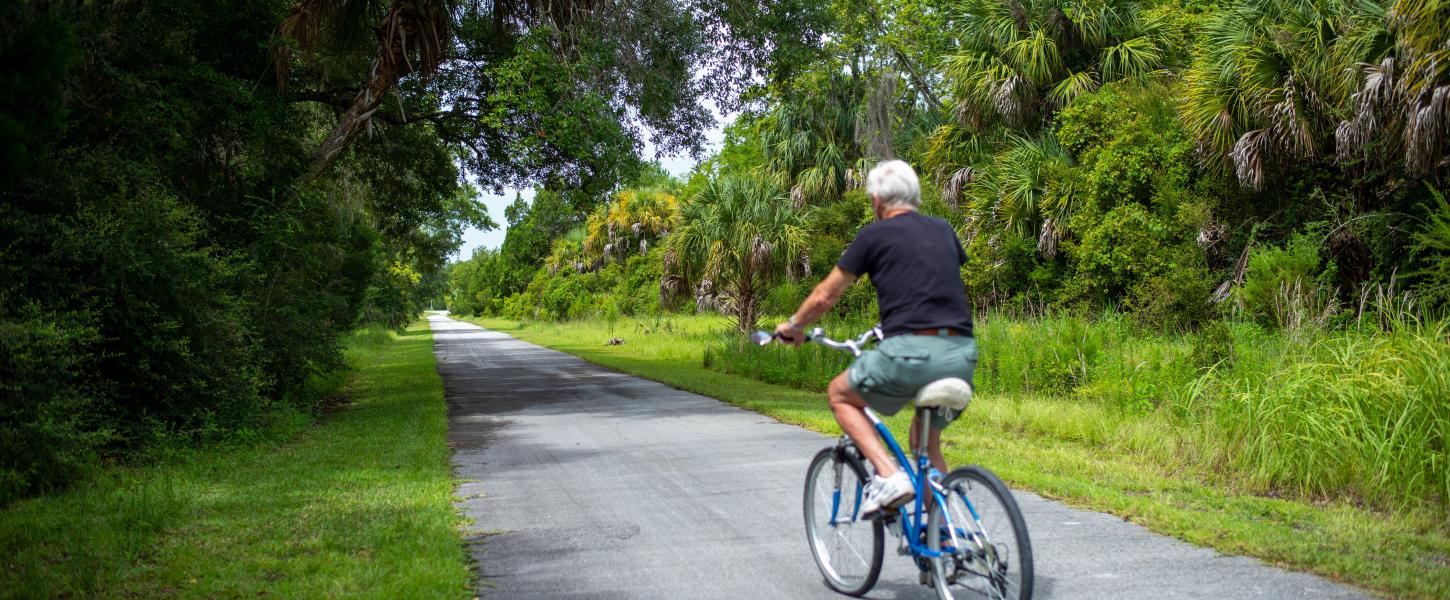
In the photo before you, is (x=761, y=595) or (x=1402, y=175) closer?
(x=761, y=595)

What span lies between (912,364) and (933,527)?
0.69 meters

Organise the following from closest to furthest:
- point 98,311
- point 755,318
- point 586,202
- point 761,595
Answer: point 761,595, point 98,311, point 586,202, point 755,318

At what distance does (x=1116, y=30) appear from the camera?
2177cm

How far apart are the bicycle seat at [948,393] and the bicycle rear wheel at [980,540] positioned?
10.8 inches

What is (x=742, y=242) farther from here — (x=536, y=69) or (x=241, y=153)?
(x=241, y=153)

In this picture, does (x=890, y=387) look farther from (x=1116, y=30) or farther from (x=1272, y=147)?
(x=1116, y=30)

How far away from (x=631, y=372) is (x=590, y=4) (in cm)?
930

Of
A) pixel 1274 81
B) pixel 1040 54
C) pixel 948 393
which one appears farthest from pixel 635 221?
pixel 948 393

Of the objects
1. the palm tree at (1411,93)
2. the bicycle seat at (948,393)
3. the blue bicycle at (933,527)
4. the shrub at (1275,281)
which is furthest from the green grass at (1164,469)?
the palm tree at (1411,93)

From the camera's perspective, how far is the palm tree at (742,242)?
79.8ft

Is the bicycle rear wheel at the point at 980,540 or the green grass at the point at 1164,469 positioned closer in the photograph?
the bicycle rear wheel at the point at 980,540

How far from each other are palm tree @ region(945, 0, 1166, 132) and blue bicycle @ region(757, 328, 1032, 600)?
60.3 feet

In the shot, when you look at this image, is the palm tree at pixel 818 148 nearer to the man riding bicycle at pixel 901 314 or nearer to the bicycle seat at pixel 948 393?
the man riding bicycle at pixel 901 314

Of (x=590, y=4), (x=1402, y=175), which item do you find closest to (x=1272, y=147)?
(x=1402, y=175)
